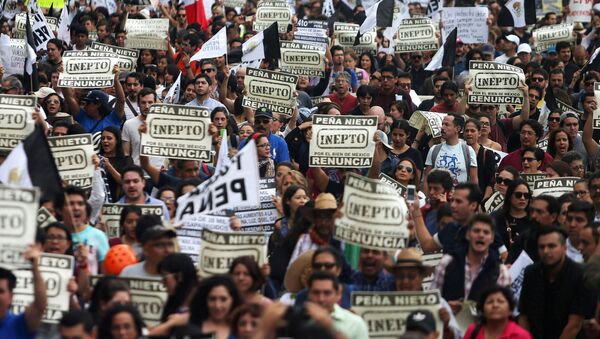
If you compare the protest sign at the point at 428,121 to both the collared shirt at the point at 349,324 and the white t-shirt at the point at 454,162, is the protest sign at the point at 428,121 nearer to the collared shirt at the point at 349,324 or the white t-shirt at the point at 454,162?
the white t-shirt at the point at 454,162

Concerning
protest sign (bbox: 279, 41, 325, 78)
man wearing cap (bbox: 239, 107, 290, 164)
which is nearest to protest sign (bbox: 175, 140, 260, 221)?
man wearing cap (bbox: 239, 107, 290, 164)

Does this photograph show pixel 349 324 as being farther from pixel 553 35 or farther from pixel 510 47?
pixel 553 35

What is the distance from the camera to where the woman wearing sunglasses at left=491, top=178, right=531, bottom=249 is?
15000 millimetres

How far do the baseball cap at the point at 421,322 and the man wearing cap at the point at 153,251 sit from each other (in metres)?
1.78

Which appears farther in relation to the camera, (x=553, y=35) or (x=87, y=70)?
(x=553, y=35)

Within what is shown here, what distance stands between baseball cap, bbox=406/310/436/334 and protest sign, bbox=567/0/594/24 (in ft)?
59.9

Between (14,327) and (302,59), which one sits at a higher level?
(302,59)

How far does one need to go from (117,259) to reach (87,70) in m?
7.54

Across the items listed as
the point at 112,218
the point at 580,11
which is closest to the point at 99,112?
the point at 112,218

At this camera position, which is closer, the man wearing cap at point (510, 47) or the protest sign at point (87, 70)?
the protest sign at point (87, 70)

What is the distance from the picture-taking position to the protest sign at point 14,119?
16.4 m

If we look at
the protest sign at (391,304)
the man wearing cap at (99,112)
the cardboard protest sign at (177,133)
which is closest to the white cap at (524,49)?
the man wearing cap at (99,112)

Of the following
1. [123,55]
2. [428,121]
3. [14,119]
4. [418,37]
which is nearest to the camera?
[14,119]

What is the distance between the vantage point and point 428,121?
19.3 metres
